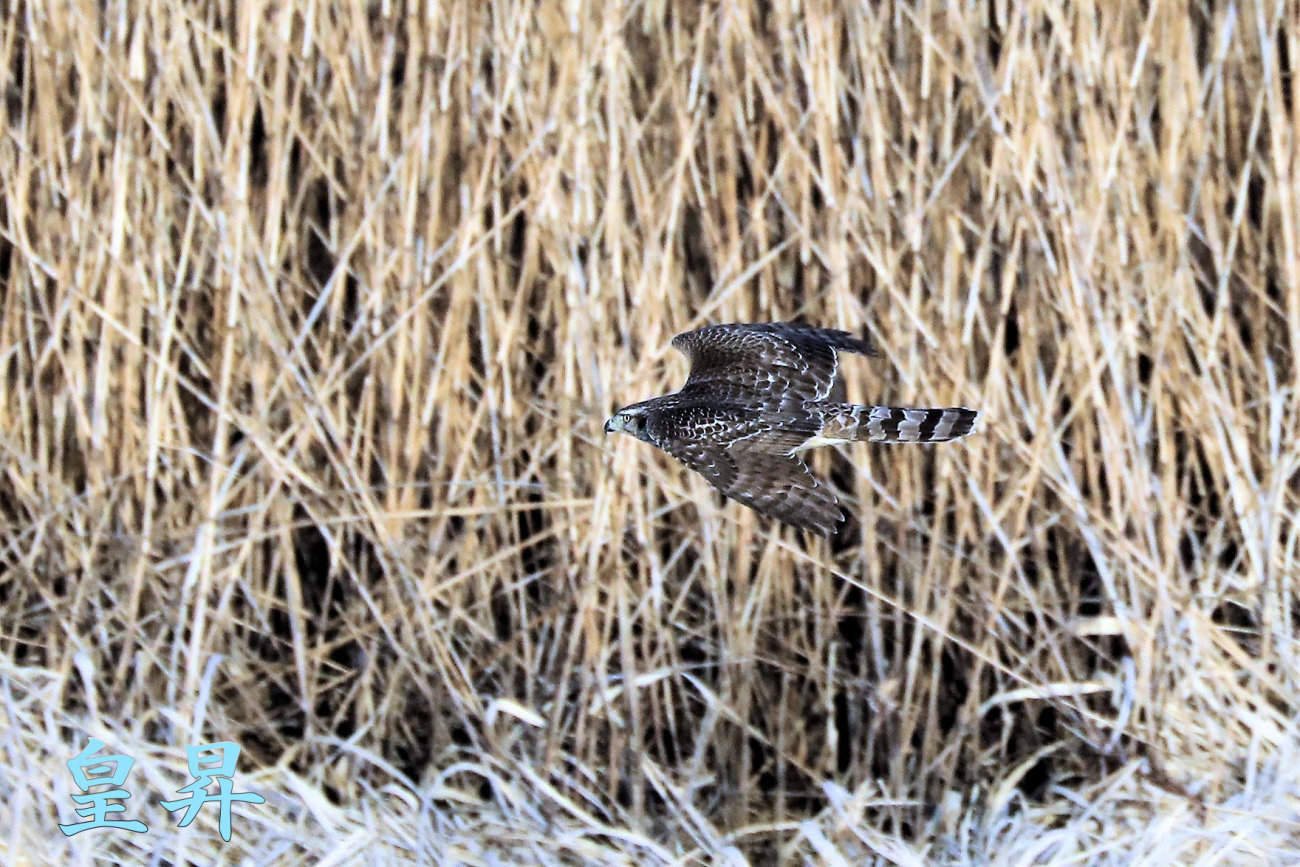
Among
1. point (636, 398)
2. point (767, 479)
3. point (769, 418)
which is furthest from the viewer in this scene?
point (636, 398)

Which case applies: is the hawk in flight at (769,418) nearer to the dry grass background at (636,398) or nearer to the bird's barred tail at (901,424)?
the bird's barred tail at (901,424)

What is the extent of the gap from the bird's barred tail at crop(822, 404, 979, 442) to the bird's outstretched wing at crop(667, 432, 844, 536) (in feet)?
0.21

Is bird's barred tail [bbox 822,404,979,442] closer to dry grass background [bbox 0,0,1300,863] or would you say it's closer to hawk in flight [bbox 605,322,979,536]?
hawk in flight [bbox 605,322,979,536]

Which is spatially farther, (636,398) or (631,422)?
(636,398)

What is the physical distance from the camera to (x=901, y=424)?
138cm

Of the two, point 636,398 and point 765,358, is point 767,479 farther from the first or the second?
point 636,398

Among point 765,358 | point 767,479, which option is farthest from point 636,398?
point 767,479

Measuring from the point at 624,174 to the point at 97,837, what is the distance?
96cm

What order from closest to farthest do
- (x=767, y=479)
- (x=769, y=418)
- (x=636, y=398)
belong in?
(x=767, y=479), (x=769, y=418), (x=636, y=398)

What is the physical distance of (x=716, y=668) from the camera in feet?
5.88

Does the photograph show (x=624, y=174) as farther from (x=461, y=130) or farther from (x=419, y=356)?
(x=419, y=356)

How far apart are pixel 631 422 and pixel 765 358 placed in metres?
0.19

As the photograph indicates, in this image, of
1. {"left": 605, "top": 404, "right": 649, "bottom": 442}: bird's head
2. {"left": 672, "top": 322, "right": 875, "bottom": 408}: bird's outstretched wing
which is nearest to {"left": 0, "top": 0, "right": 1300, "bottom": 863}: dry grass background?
{"left": 672, "top": 322, "right": 875, "bottom": 408}: bird's outstretched wing

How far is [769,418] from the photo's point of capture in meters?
1.47
